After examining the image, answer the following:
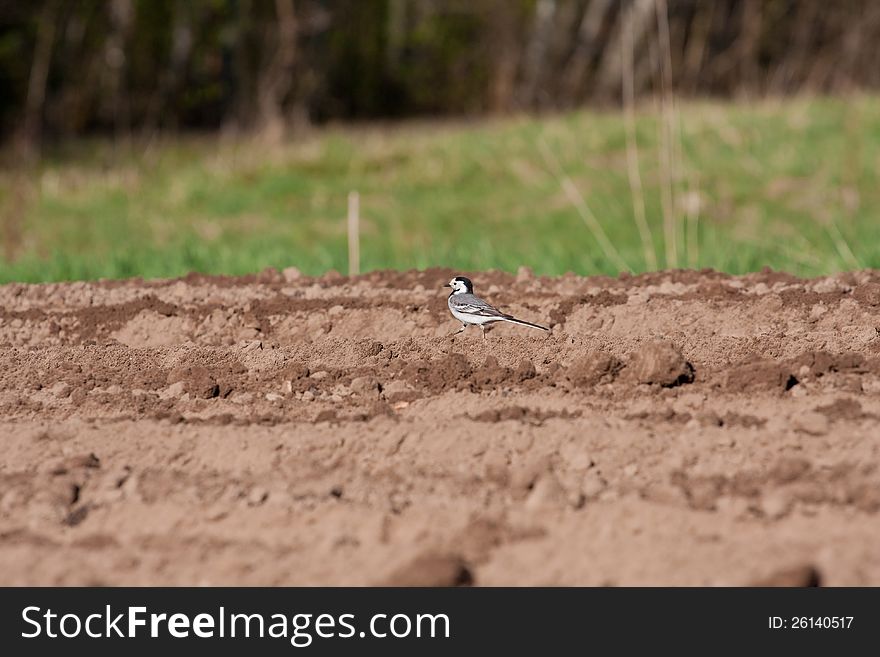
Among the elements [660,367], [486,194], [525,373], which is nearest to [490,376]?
[525,373]

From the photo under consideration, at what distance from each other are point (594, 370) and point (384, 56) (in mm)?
19874

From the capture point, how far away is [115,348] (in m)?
2.79

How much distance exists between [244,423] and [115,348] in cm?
65

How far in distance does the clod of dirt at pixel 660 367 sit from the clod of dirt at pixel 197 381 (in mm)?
1087

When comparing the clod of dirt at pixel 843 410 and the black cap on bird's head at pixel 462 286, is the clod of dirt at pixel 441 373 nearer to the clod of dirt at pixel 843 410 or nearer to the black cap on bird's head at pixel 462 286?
the black cap on bird's head at pixel 462 286

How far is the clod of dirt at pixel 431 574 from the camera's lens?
1787 mm

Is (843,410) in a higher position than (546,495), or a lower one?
higher

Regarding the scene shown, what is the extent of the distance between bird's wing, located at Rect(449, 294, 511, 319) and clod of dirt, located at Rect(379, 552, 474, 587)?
0.82m

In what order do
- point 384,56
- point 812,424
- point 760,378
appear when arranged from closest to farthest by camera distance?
1. point 812,424
2. point 760,378
3. point 384,56

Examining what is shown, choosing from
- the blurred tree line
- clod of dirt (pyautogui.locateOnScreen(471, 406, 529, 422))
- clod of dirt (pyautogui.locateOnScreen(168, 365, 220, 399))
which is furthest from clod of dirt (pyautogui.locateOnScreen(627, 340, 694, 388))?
the blurred tree line

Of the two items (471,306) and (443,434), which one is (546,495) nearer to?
(443,434)

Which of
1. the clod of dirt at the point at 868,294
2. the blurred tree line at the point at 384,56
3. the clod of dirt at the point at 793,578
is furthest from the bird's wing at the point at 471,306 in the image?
the blurred tree line at the point at 384,56

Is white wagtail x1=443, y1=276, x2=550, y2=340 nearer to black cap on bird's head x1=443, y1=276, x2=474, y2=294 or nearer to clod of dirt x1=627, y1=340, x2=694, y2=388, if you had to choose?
black cap on bird's head x1=443, y1=276, x2=474, y2=294

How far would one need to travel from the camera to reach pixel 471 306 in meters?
2.52
